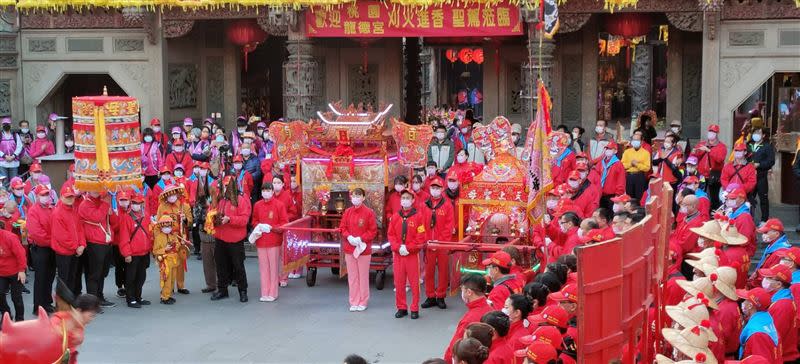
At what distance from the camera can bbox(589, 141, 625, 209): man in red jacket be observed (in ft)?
56.7

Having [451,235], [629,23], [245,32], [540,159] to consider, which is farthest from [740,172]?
[245,32]

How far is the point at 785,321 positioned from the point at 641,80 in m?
16.1

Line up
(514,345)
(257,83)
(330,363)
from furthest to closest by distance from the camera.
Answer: (257,83) → (330,363) → (514,345)

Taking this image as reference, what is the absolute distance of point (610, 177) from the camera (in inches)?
683

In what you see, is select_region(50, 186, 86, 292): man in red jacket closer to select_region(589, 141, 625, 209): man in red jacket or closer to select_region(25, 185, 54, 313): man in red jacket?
select_region(25, 185, 54, 313): man in red jacket

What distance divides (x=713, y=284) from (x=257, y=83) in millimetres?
18266

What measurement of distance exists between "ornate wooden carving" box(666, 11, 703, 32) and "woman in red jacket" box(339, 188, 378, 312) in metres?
7.66

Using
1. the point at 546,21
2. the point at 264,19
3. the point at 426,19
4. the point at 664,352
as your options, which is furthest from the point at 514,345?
the point at 264,19

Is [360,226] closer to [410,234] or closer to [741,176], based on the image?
Result: [410,234]

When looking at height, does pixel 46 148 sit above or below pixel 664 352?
above

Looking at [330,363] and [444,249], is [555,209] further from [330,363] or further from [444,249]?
[330,363]

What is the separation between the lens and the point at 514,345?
8.93 meters

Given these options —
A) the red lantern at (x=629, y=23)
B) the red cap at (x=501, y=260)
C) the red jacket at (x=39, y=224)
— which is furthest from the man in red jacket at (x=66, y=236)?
the red lantern at (x=629, y=23)

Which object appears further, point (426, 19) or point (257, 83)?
point (257, 83)
